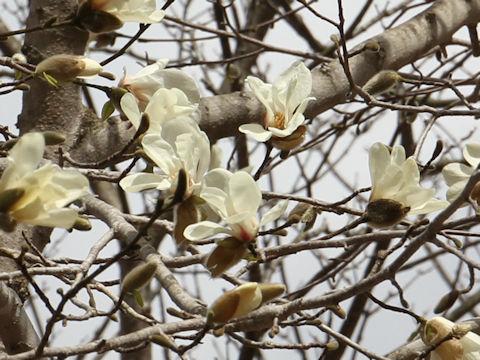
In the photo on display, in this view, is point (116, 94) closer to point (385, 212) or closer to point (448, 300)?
point (385, 212)

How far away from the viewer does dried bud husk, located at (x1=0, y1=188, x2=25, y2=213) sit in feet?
2.38

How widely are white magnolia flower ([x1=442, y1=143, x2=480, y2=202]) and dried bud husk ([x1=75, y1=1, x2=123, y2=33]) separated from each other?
54 cm

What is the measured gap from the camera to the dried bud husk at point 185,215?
89 centimetres

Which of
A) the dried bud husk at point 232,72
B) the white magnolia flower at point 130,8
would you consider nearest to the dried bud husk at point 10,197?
the white magnolia flower at point 130,8

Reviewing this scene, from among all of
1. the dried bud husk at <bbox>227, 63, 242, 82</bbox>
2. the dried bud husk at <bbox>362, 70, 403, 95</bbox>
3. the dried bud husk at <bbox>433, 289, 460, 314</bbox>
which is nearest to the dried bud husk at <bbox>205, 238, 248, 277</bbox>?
the dried bud husk at <bbox>433, 289, 460, 314</bbox>

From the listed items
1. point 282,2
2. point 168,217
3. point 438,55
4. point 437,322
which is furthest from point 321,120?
point 437,322

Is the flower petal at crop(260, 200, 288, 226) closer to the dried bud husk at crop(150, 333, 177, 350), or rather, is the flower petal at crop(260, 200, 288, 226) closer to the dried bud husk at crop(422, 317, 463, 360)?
the dried bud husk at crop(150, 333, 177, 350)

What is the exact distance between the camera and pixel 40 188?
0.74 metres

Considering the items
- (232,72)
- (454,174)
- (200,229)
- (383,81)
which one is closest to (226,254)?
(200,229)

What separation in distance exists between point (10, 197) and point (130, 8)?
390 millimetres

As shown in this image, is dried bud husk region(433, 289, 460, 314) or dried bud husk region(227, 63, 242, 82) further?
dried bud husk region(227, 63, 242, 82)

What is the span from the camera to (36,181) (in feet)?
2.40

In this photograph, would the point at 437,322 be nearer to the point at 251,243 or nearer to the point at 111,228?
the point at 251,243

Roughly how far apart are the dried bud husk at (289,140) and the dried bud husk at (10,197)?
1.41 ft
